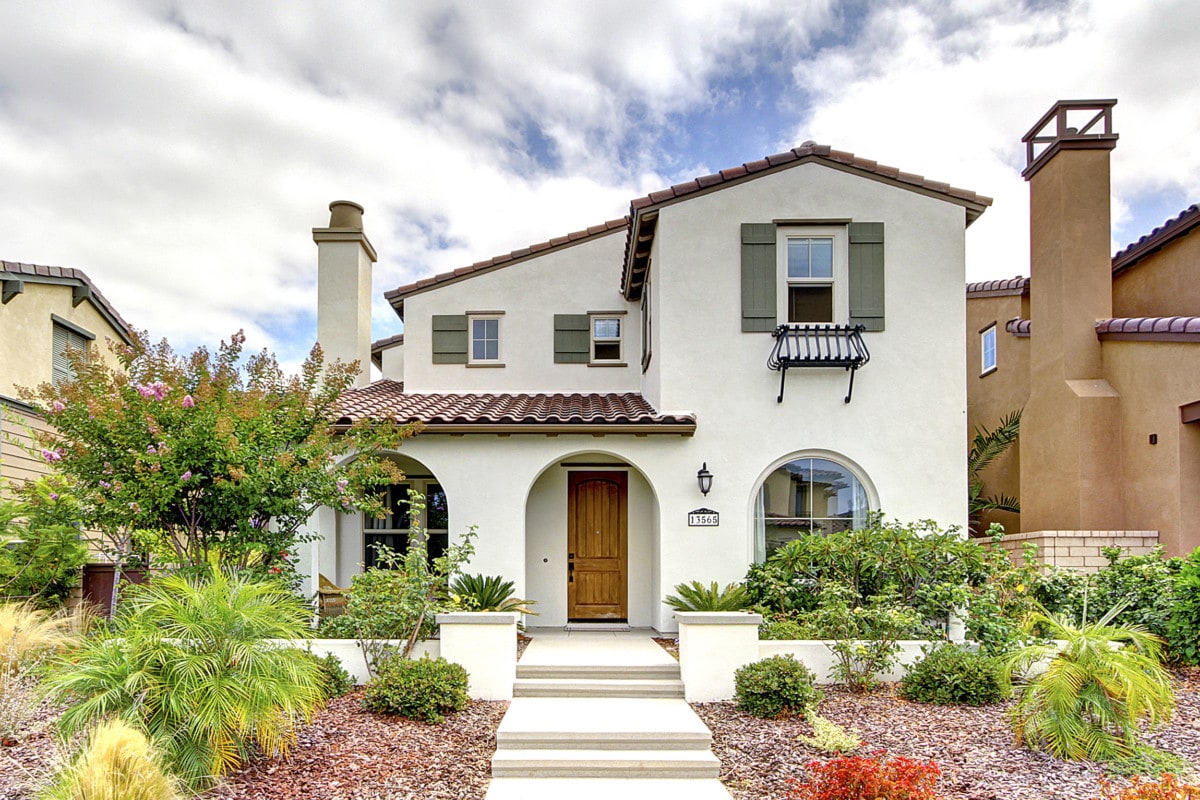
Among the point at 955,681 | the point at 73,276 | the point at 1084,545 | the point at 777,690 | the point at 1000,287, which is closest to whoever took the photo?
the point at 777,690

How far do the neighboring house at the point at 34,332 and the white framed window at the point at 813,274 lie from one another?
436 inches

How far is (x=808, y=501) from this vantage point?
12039 mm

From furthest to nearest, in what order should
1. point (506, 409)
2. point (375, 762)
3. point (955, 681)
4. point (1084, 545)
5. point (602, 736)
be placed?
1. point (506, 409)
2. point (1084, 545)
3. point (955, 681)
4. point (602, 736)
5. point (375, 762)

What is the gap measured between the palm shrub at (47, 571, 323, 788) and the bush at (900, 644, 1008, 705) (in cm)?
575

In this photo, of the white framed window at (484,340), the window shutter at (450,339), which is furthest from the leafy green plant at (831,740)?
the window shutter at (450,339)

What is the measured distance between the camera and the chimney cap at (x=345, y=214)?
14.9 meters

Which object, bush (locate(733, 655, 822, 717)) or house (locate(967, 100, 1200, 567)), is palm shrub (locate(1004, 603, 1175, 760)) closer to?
bush (locate(733, 655, 822, 717))

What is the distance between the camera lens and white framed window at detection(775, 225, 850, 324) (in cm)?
1209

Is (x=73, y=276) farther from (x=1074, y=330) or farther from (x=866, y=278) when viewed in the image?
(x=1074, y=330)

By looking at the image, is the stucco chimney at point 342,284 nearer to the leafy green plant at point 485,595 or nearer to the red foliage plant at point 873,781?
the leafy green plant at point 485,595

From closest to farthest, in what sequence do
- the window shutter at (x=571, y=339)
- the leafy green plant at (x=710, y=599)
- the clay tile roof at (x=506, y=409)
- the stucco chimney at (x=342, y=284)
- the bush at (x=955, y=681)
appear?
the bush at (x=955, y=681)
the leafy green plant at (x=710, y=599)
the clay tile roof at (x=506, y=409)
the stucco chimney at (x=342, y=284)
the window shutter at (x=571, y=339)

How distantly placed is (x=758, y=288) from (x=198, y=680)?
8.73 metres

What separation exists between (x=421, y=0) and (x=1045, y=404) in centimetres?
1136

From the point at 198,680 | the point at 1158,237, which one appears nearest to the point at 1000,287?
the point at 1158,237
